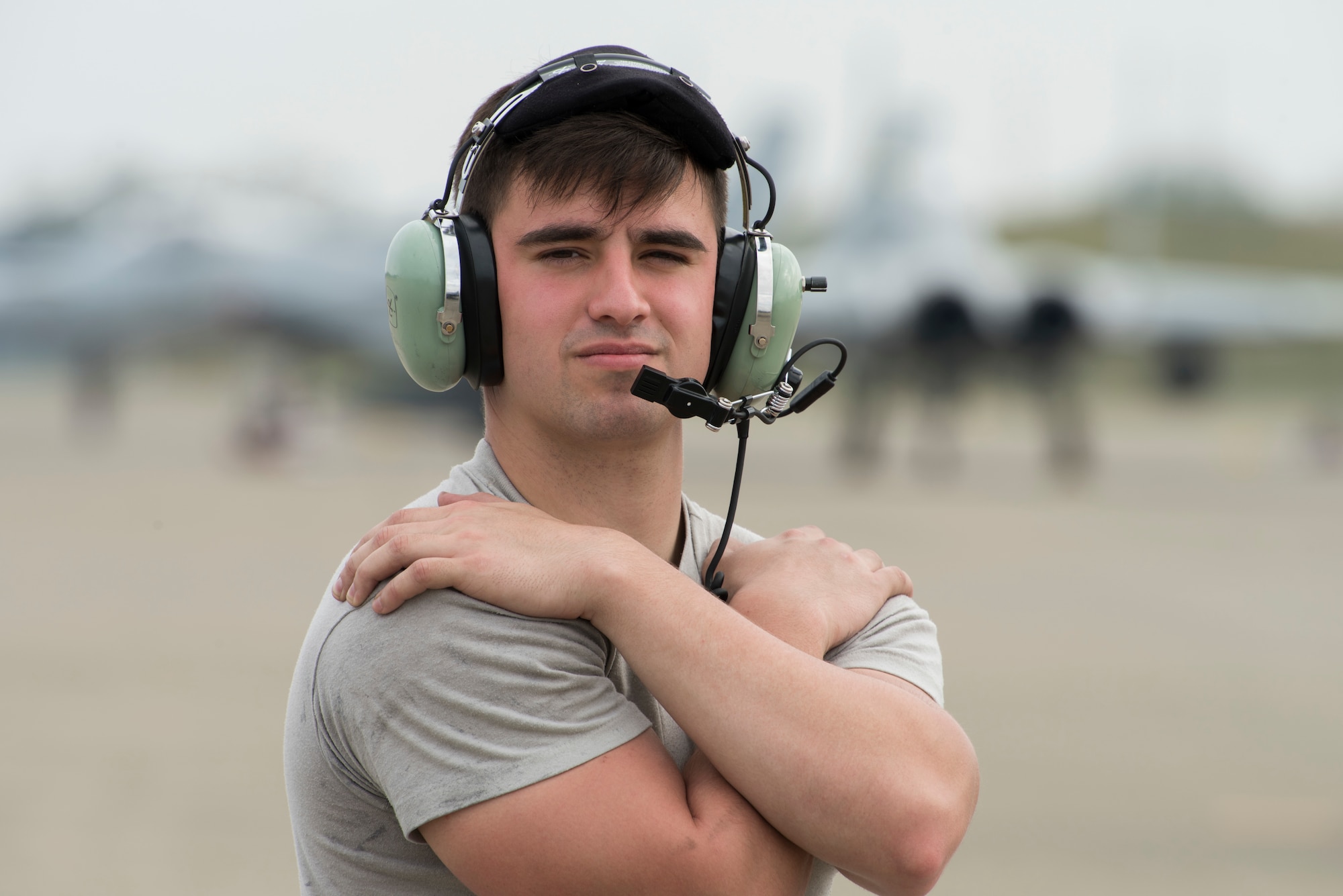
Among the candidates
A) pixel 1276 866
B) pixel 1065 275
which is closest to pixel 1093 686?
pixel 1276 866

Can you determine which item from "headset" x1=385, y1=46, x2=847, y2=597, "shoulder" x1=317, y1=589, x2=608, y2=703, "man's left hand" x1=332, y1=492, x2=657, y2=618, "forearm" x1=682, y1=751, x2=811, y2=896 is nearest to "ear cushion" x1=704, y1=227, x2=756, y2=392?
"headset" x1=385, y1=46, x2=847, y2=597

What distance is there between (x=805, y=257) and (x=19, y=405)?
81.3 feet

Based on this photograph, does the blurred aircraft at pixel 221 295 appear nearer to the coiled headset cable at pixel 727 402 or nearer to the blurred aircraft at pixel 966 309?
the blurred aircraft at pixel 966 309

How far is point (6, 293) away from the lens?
2395 centimetres

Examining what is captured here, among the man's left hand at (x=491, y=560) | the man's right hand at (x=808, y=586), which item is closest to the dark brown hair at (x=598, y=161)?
the man's left hand at (x=491, y=560)

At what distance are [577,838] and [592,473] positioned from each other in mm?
573

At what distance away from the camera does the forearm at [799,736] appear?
4.31 ft

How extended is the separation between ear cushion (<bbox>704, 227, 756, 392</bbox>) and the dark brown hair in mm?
183

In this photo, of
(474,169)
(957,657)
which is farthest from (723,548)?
(957,657)

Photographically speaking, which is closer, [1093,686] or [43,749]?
[43,749]

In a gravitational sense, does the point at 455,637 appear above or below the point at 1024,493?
above

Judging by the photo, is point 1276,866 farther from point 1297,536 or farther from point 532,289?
point 1297,536

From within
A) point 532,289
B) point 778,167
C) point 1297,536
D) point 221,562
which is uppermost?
point 778,167

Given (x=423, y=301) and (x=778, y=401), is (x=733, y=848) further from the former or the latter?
(x=423, y=301)
